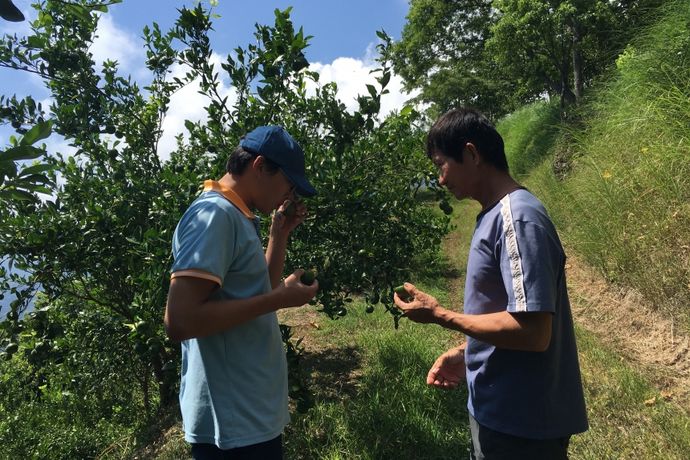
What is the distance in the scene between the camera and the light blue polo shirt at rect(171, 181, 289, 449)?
4.97ft

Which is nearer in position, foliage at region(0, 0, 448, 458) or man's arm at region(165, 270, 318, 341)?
man's arm at region(165, 270, 318, 341)

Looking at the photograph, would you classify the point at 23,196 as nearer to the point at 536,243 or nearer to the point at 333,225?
the point at 536,243

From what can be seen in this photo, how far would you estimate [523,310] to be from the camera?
136 centimetres

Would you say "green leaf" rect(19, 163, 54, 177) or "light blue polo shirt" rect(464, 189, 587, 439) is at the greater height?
"green leaf" rect(19, 163, 54, 177)

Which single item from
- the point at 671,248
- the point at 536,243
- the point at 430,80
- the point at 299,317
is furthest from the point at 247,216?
the point at 430,80

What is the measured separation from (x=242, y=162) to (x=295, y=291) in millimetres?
519

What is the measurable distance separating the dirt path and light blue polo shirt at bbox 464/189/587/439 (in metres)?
2.26

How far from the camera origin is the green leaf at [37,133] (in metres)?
1.33

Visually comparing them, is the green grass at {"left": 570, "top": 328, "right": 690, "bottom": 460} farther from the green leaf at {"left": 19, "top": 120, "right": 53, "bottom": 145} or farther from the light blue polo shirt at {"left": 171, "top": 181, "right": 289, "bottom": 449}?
the green leaf at {"left": 19, "top": 120, "right": 53, "bottom": 145}

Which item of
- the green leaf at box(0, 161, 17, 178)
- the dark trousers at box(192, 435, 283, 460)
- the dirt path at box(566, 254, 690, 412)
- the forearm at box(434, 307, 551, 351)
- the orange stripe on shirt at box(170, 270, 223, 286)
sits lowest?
the dirt path at box(566, 254, 690, 412)

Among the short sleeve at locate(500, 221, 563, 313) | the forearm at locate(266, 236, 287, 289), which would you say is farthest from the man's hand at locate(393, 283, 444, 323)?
the forearm at locate(266, 236, 287, 289)

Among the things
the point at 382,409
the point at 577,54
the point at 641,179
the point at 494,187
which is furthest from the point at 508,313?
the point at 577,54

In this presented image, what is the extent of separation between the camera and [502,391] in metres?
1.52

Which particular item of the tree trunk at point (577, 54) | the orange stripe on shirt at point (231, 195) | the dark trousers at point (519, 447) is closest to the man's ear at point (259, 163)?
the orange stripe on shirt at point (231, 195)
